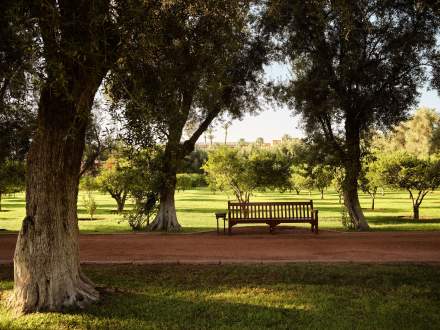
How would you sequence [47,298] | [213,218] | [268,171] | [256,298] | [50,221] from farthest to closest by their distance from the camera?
[268,171] → [213,218] → [256,298] → [50,221] → [47,298]

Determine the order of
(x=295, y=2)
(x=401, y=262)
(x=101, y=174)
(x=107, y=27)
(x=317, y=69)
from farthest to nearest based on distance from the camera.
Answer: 1. (x=101, y=174)
2. (x=317, y=69)
3. (x=295, y=2)
4. (x=401, y=262)
5. (x=107, y=27)

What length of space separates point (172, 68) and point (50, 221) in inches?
194

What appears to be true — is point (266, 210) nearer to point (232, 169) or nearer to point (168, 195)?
point (168, 195)

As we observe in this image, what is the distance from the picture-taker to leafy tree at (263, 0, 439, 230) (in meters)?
15.9

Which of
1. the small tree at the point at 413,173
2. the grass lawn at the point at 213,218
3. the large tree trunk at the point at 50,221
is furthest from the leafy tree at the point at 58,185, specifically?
the small tree at the point at 413,173

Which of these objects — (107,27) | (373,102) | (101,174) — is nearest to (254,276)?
(107,27)

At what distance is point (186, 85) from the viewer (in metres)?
12.6

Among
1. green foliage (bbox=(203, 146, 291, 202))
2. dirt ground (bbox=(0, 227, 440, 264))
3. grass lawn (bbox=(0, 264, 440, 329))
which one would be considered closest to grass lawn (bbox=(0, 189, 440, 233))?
green foliage (bbox=(203, 146, 291, 202))

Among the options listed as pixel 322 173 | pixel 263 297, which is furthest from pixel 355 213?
pixel 263 297

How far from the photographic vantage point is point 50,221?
7.03 meters

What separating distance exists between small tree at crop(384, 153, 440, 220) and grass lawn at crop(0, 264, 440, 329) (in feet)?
52.5

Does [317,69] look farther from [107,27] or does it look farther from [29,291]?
[29,291]

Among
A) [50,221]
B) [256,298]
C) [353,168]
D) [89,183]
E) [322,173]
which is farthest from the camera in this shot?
[89,183]

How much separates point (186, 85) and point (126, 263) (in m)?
5.42
